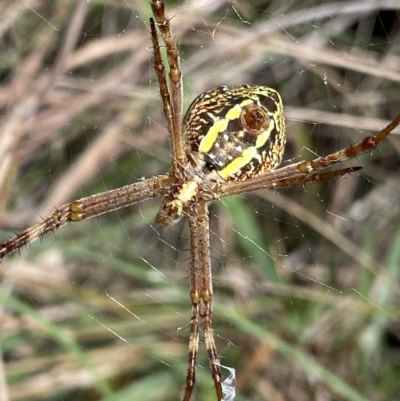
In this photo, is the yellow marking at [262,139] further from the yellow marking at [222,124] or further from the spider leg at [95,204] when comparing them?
the spider leg at [95,204]

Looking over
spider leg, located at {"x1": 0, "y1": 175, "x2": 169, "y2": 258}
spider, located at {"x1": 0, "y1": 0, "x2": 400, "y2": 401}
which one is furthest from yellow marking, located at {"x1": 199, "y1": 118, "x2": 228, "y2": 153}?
spider leg, located at {"x1": 0, "y1": 175, "x2": 169, "y2": 258}

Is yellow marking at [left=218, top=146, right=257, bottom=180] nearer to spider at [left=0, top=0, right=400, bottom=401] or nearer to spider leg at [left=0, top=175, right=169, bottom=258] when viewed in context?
spider at [left=0, top=0, right=400, bottom=401]

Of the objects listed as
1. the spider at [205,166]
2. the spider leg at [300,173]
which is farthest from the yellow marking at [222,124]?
the spider leg at [300,173]

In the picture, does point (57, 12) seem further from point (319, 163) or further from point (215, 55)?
point (319, 163)

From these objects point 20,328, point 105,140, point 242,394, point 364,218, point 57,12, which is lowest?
point 242,394

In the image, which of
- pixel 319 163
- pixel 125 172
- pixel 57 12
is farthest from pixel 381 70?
pixel 57 12

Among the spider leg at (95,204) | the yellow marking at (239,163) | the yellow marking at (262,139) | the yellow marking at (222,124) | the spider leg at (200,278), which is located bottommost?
the spider leg at (200,278)
